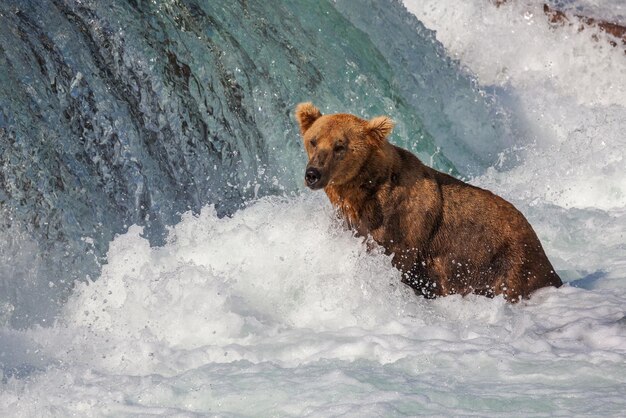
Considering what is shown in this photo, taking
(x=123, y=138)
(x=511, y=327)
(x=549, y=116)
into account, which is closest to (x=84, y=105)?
(x=123, y=138)

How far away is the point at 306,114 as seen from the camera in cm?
658

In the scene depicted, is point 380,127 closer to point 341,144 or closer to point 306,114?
point 341,144

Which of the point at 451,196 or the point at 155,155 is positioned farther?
the point at 155,155

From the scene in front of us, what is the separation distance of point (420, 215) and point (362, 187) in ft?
1.22

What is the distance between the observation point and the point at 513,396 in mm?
4707

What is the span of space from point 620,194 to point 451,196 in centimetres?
356

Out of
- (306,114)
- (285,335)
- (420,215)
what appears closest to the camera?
(285,335)

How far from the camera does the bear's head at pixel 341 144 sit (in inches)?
241

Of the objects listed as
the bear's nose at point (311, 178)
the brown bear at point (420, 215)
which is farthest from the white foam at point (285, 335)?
the bear's nose at point (311, 178)

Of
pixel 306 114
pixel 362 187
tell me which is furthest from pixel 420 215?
pixel 306 114

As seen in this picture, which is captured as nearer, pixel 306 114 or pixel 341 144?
pixel 341 144

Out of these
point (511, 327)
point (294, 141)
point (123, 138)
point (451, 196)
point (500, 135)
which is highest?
point (500, 135)

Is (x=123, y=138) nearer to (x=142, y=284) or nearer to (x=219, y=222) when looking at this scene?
(x=219, y=222)

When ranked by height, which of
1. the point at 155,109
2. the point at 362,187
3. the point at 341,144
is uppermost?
the point at 155,109
